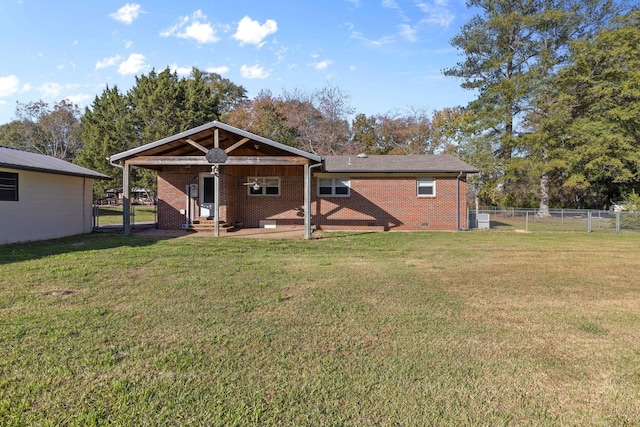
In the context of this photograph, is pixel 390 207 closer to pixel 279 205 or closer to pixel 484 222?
pixel 484 222

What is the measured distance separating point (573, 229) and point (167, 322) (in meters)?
19.0

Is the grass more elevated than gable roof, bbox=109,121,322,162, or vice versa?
gable roof, bbox=109,121,322,162

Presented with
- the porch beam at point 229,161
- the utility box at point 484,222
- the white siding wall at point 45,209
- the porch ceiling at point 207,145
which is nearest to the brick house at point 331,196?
the porch ceiling at point 207,145

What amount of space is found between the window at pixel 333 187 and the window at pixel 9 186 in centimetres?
1046

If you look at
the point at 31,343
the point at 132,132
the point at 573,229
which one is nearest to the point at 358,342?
the point at 31,343

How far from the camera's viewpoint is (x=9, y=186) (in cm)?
1134

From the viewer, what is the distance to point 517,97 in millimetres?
27547

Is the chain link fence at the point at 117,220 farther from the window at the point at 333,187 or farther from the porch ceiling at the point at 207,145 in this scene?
the window at the point at 333,187

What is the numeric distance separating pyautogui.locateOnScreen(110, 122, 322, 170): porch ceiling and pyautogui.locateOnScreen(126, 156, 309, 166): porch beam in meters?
0.05

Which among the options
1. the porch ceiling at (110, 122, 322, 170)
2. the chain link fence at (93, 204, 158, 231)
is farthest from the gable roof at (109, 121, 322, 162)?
the chain link fence at (93, 204, 158, 231)

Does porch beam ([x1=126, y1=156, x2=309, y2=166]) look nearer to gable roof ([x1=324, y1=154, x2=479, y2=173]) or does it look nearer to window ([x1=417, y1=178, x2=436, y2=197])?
gable roof ([x1=324, y1=154, x2=479, y2=173])

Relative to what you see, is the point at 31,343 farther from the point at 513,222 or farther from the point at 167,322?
the point at 513,222

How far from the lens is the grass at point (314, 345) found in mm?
2561

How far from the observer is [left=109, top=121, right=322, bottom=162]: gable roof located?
41.0 ft
